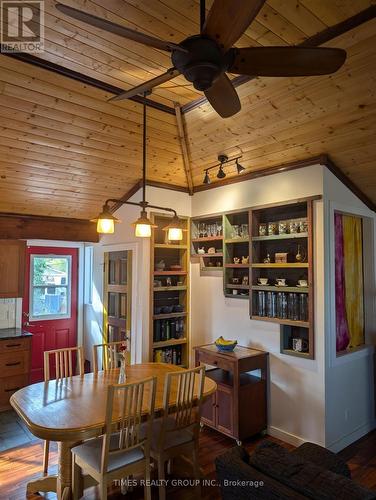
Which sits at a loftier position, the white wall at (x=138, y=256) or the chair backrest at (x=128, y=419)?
the white wall at (x=138, y=256)

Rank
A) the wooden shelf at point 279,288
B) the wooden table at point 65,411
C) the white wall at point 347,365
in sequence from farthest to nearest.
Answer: the wooden shelf at point 279,288 < the white wall at point 347,365 < the wooden table at point 65,411

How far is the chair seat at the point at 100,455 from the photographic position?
2.29 m

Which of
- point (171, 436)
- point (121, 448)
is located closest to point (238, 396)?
point (171, 436)

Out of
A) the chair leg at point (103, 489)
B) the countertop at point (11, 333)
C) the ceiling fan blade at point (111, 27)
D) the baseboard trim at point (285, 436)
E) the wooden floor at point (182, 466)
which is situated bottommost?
the wooden floor at point (182, 466)

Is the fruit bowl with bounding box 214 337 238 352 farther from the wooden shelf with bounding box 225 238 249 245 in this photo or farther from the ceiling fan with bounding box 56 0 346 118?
the ceiling fan with bounding box 56 0 346 118

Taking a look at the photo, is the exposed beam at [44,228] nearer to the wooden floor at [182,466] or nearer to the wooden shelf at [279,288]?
the wooden floor at [182,466]

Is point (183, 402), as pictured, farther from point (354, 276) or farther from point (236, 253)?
point (354, 276)

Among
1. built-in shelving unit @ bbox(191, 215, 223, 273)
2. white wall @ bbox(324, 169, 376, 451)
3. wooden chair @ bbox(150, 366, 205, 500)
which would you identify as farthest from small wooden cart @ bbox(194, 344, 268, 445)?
built-in shelving unit @ bbox(191, 215, 223, 273)

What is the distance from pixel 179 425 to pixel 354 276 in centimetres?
256

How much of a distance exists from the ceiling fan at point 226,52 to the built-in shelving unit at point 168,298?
2824 mm

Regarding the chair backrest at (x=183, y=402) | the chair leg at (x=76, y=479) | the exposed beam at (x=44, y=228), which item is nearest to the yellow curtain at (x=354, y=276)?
the chair backrest at (x=183, y=402)

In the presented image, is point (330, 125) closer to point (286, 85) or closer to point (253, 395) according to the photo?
point (286, 85)

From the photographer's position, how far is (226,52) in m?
1.65

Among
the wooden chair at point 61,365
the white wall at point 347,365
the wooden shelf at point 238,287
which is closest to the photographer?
the wooden chair at point 61,365
